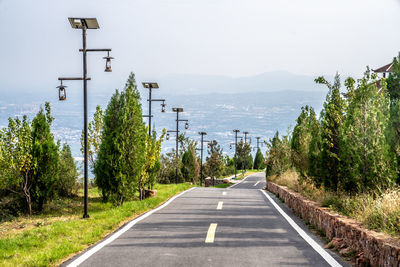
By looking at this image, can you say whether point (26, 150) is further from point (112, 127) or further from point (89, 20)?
point (89, 20)

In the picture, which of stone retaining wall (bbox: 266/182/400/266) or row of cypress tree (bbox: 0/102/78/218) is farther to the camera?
row of cypress tree (bbox: 0/102/78/218)

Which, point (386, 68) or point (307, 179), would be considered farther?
point (386, 68)

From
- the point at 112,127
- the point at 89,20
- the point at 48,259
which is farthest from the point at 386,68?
the point at 48,259

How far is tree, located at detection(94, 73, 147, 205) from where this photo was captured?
1742 centimetres

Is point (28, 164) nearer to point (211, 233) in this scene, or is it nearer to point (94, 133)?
point (94, 133)

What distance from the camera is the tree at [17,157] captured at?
17422 millimetres

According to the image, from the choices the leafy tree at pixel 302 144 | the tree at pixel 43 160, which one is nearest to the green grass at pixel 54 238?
the tree at pixel 43 160

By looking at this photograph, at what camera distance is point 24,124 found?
18.2 meters

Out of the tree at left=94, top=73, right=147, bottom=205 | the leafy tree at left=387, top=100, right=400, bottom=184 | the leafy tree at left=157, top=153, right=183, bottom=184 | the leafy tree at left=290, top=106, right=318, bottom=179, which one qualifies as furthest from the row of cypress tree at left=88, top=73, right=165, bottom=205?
the leafy tree at left=157, top=153, right=183, bottom=184

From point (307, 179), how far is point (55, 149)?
12195mm

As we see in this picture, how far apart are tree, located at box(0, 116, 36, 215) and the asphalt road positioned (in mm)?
8019

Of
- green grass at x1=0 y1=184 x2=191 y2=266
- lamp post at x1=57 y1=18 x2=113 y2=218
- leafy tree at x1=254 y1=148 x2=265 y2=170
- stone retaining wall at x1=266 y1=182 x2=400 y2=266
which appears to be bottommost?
leafy tree at x1=254 y1=148 x2=265 y2=170

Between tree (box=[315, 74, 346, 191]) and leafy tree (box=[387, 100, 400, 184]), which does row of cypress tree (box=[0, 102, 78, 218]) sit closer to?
tree (box=[315, 74, 346, 191])

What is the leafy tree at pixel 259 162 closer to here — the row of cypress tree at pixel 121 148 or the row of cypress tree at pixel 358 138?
the row of cypress tree at pixel 358 138
